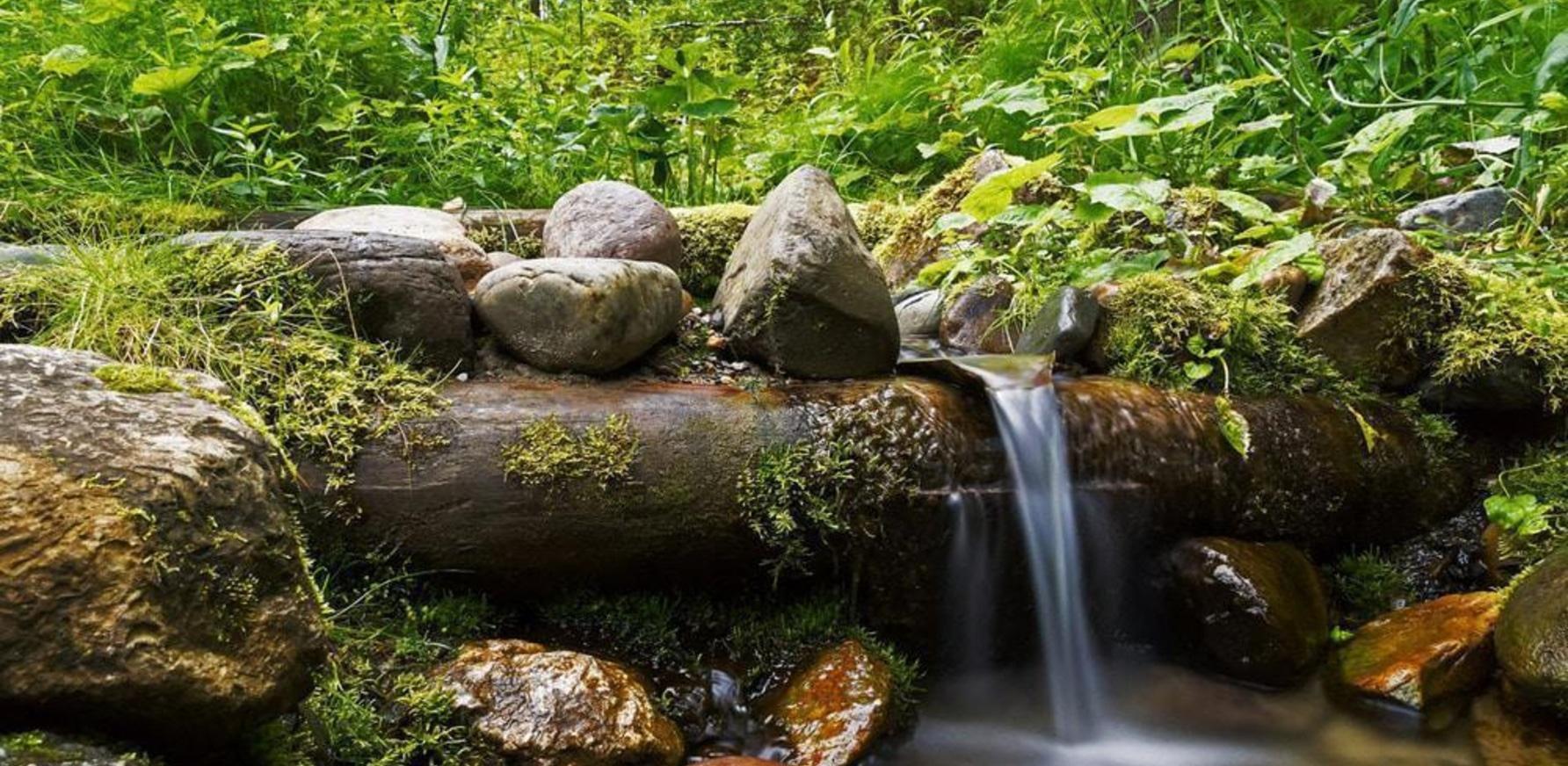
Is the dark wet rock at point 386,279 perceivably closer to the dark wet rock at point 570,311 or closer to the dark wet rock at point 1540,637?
the dark wet rock at point 570,311

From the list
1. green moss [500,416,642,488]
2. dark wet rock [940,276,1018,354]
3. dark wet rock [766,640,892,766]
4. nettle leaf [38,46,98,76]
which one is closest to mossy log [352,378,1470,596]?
green moss [500,416,642,488]

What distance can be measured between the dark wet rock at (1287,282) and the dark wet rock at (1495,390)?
526mm

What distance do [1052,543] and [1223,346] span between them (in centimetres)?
104

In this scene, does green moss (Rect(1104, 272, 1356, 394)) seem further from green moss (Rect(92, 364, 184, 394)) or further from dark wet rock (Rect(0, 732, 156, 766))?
dark wet rock (Rect(0, 732, 156, 766))

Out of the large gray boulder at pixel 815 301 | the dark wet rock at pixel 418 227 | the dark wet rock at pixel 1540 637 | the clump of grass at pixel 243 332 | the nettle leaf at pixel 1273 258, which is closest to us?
the dark wet rock at pixel 1540 637

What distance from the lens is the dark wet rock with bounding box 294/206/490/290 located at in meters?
3.42

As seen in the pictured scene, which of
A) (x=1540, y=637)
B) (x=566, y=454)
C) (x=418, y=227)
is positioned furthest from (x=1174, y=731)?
(x=418, y=227)

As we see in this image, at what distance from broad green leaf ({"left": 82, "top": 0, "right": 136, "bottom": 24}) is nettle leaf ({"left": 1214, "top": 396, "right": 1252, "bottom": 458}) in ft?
14.2

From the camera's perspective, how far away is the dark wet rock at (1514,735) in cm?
238

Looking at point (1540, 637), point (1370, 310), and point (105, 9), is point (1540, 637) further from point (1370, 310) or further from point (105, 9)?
point (105, 9)

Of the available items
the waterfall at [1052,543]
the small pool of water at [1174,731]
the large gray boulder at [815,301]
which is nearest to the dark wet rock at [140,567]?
the small pool of water at [1174,731]

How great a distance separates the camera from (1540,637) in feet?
7.90

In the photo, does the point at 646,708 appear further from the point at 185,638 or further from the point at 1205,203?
the point at 1205,203

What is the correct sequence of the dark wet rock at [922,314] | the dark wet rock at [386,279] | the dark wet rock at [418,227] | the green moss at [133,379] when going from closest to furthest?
the green moss at [133,379] < the dark wet rock at [386,279] < the dark wet rock at [418,227] < the dark wet rock at [922,314]
